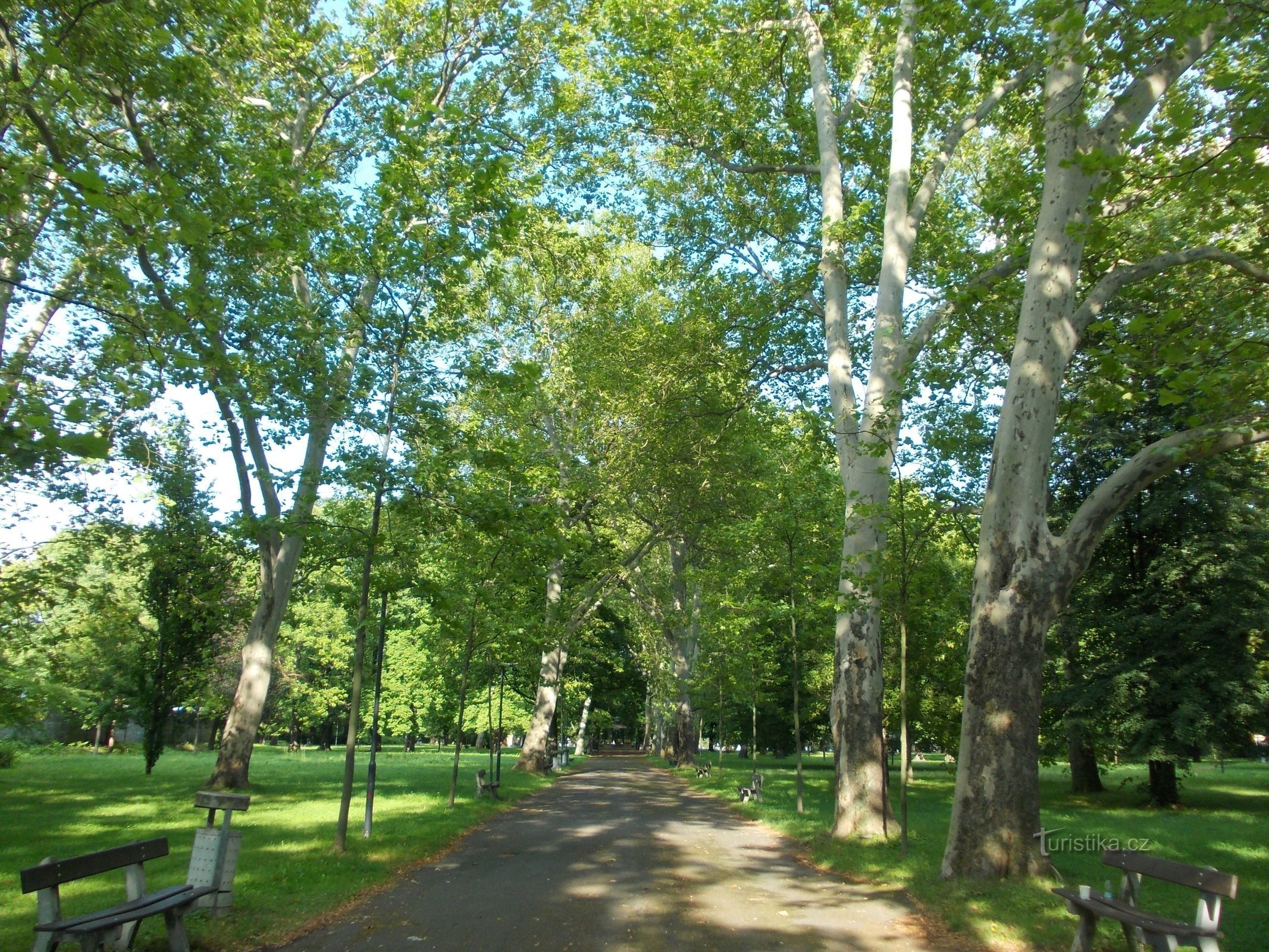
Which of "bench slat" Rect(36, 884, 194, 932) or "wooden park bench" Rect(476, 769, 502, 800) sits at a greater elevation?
"bench slat" Rect(36, 884, 194, 932)

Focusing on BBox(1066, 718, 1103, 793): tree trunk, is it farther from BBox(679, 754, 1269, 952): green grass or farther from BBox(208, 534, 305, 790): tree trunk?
BBox(208, 534, 305, 790): tree trunk

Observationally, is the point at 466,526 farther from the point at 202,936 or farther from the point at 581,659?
the point at 581,659

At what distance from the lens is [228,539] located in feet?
54.9

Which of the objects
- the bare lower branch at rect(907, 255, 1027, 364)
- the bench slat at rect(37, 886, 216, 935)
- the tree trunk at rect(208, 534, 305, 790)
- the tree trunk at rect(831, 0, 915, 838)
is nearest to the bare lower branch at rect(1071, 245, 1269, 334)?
the bare lower branch at rect(907, 255, 1027, 364)

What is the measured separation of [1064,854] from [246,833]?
37.5 feet

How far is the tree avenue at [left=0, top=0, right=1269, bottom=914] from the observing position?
8312mm

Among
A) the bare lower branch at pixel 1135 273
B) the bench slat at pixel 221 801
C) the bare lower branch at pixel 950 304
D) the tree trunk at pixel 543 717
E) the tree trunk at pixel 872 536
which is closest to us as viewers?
the bench slat at pixel 221 801

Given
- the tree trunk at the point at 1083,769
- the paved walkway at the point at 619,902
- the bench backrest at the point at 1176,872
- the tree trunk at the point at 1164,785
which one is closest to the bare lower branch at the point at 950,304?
the bench backrest at the point at 1176,872

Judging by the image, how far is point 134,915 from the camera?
5141 millimetres

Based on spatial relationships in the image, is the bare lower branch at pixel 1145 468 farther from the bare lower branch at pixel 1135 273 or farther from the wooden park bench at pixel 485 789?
the wooden park bench at pixel 485 789

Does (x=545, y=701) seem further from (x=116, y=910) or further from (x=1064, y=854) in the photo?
Result: (x=116, y=910)

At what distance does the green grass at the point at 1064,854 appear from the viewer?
22.7 feet

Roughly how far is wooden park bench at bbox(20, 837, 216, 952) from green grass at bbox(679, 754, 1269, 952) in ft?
20.0

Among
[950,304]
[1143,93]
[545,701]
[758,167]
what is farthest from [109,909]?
[545,701]
